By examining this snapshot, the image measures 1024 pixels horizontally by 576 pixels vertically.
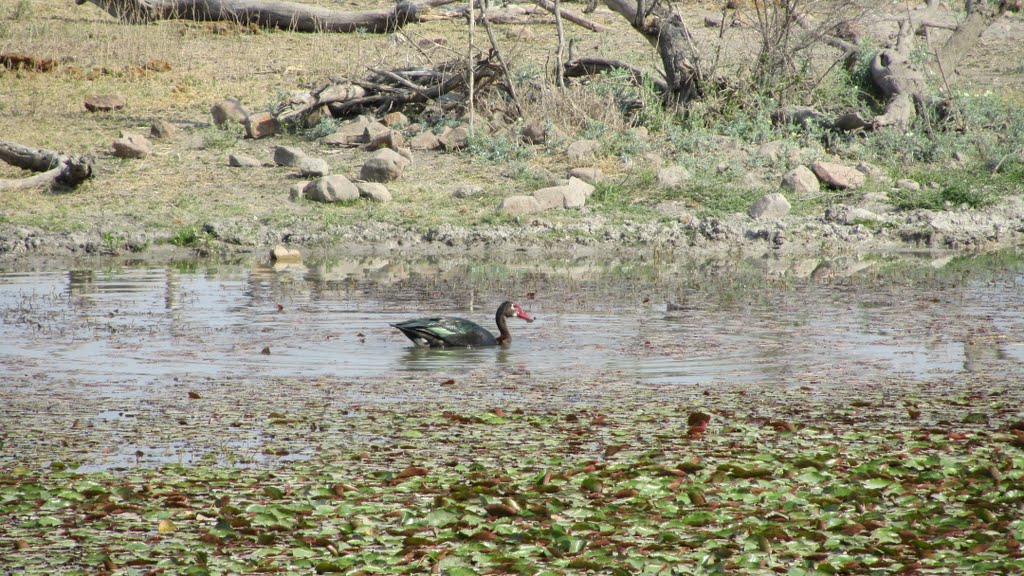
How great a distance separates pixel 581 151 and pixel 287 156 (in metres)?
4.11

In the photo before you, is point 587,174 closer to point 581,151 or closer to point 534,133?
point 581,151

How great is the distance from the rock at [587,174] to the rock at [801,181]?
8.35 feet

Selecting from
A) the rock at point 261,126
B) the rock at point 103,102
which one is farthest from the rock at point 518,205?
the rock at point 103,102

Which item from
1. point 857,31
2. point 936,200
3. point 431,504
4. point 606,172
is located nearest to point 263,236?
point 606,172

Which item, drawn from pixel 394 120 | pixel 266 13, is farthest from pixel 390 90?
pixel 266 13

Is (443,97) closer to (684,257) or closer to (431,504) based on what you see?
(684,257)

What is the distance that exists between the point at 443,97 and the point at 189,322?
9.54 metres

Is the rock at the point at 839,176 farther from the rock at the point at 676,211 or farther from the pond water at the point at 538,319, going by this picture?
the pond water at the point at 538,319

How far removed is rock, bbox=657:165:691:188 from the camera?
17.0 m

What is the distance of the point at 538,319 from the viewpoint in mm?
11164

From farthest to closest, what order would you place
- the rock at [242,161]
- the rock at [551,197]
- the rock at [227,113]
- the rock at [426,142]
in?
the rock at [227,113]
the rock at [426,142]
the rock at [242,161]
the rock at [551,197]

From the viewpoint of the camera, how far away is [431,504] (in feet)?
18.5

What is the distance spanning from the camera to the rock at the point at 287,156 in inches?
688

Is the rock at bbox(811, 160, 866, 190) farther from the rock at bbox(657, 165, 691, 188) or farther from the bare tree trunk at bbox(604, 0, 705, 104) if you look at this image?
the bare tree trunk at bbox(604, 0, 705, 104)
